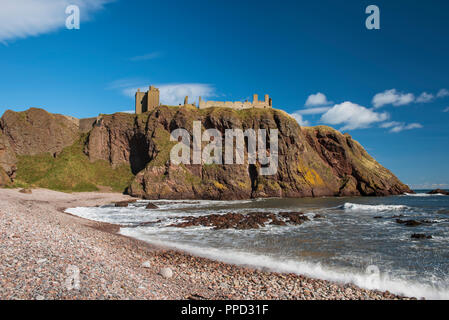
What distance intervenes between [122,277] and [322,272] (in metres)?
7.36

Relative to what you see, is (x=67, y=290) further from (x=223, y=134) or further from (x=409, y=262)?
(x=223, y=134)

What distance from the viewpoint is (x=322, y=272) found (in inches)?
400

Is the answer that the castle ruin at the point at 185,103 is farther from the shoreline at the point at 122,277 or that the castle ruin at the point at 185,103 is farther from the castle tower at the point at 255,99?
the shoreline at the point at 122,277

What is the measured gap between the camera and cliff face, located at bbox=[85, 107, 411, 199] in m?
52.5

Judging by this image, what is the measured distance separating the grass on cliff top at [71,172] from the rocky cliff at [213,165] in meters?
1.85

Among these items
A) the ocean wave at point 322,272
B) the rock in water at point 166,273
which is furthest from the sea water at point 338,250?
the rock in water at point 166,273

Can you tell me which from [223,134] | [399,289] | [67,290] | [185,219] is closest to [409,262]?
[399,289]

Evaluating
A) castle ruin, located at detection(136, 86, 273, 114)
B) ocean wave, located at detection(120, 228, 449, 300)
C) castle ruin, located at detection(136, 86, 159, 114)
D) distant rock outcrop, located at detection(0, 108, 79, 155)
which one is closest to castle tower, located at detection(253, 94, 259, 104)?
castle ruin, located at detection(136, 86, 273, 114)

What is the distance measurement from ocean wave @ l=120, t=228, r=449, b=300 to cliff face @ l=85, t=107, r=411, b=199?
38698mm

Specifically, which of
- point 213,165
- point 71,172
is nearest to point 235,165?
point 213,165

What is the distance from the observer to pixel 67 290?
20.3 feet

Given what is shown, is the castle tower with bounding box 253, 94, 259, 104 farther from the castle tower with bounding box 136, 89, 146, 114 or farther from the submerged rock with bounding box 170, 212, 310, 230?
the submerged rock with bounding box 170, 212, 310, 230

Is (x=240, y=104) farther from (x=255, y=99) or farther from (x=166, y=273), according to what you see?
(x=166, y=273)
